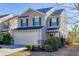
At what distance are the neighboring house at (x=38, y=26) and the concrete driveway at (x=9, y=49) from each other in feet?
0.24

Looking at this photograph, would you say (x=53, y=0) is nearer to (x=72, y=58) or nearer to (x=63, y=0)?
(x=63, y=0)

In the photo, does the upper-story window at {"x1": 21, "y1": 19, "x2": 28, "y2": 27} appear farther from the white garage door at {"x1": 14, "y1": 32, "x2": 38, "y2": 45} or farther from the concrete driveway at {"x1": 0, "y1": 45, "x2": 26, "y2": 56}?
the concrete driveway at {"x1": 0, "y1": 45, "x2": 26, "y2": 56}

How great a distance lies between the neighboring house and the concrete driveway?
74 mm

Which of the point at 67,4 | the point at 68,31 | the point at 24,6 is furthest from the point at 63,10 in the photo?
the point at 24,6

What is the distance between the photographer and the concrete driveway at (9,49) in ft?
12.5

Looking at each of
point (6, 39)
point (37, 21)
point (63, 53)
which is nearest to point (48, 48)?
point (63, 53)

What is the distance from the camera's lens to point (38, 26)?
152 inches

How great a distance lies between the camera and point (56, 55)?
12.6 ft

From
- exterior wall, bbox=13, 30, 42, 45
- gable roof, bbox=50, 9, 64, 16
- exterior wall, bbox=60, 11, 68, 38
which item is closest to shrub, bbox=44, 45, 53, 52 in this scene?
exterior wall, bbox=13, 30, 42, 45

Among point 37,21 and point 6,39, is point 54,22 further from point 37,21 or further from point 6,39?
point 6,39

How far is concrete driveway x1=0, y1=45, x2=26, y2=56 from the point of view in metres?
3.81

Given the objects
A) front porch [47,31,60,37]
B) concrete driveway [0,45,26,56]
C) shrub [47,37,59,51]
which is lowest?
concrete driveway [0,45,26,56]

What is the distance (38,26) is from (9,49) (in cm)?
60

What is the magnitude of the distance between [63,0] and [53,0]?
16 centimetres
